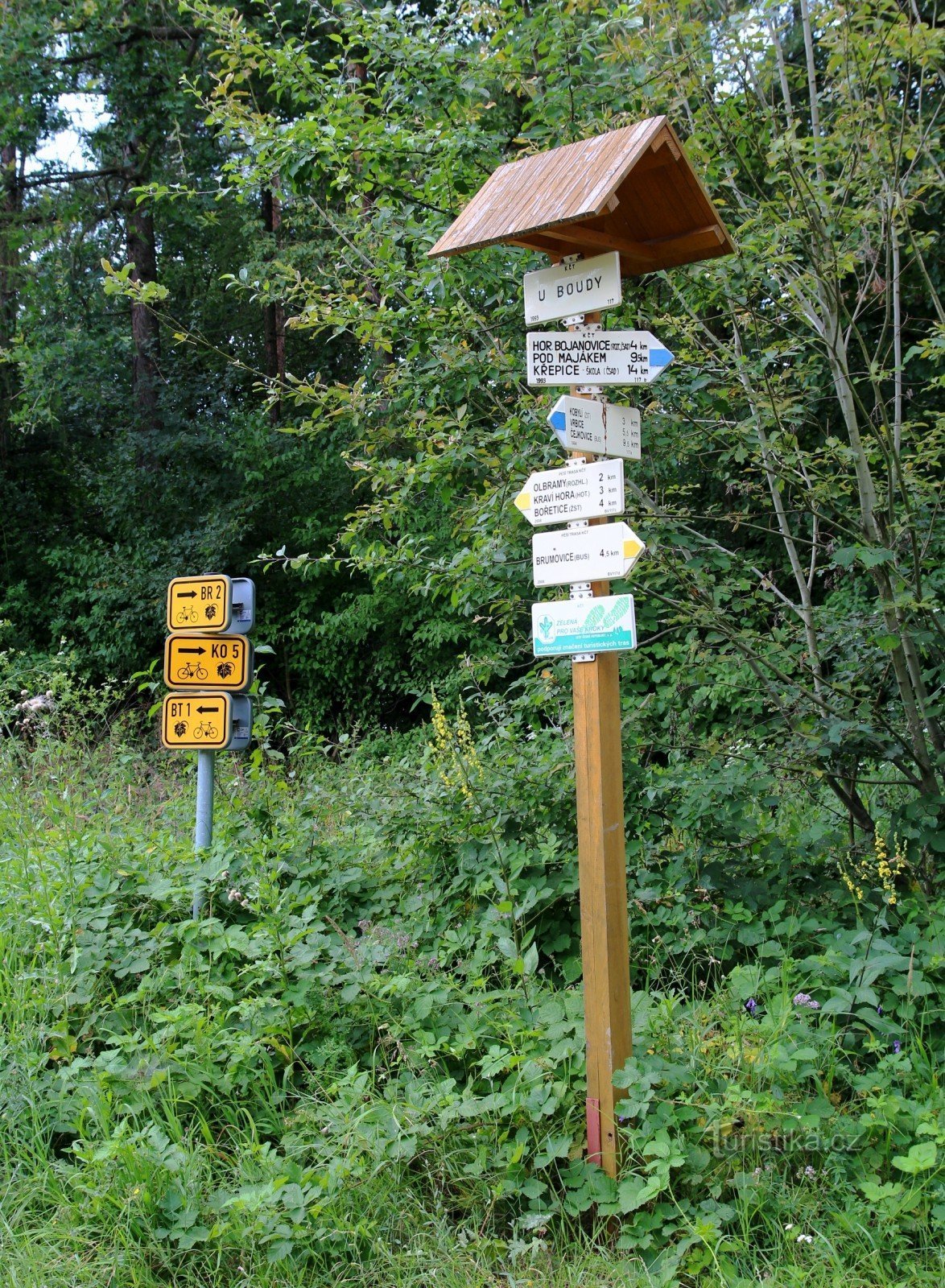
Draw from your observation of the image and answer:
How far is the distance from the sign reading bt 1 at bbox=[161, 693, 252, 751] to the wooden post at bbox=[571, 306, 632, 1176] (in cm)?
175

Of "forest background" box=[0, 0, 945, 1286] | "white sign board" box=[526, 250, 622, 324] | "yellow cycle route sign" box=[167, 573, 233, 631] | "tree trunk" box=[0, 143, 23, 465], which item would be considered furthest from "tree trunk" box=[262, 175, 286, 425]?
"white sign board" box=[526, 250, 622, 324]

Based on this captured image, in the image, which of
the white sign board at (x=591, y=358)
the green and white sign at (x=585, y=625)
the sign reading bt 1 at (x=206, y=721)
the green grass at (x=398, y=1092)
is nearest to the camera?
the green grass at (x=398, y=1092)

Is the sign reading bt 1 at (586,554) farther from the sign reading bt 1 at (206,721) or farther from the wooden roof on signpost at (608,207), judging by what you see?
the sign reading bt 1 at (206,721)

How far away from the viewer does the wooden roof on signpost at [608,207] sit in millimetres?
2877

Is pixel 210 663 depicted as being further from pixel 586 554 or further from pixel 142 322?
pixel 142 322

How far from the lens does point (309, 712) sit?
44.0 feet

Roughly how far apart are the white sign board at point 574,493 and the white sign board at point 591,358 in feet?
0.86

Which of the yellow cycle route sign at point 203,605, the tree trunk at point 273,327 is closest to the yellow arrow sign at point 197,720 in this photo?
the yellow cycle route sign at point 203,605

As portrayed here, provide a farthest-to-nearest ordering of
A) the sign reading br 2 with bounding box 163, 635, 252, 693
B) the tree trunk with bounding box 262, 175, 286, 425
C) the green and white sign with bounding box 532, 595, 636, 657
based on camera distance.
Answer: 1. the tree trunk with bounding box 262, 175, 286, 425
2. the sign reading br 2 with bounding box 163, 635, 252, 693
3. the green and white sign with bounding box 532, 595, 636, 657

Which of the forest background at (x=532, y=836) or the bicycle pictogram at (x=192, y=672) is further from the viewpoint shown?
the bicycle pictogram at (x=192, y=672)

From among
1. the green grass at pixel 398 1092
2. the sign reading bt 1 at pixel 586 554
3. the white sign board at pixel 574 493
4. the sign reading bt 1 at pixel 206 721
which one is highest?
the white sign board at pixel 574 493

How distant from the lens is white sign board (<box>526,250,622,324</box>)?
3025mm

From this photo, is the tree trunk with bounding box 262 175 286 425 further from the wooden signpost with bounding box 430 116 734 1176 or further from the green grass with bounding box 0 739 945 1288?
the wooden signpost with bounding box 430 116 734 1176

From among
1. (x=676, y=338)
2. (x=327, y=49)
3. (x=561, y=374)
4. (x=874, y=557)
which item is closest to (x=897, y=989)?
(x=874, y=557)
